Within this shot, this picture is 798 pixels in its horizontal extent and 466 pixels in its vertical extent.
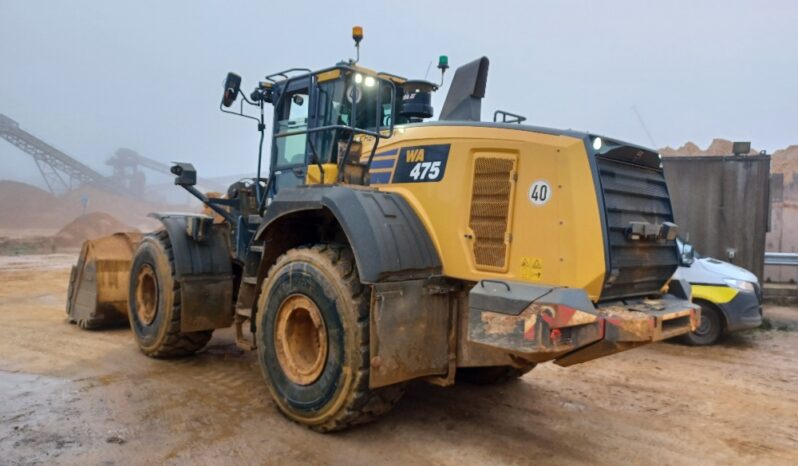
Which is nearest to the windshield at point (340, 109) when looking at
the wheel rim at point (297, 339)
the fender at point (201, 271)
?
the wheel rim at point (297, 339)

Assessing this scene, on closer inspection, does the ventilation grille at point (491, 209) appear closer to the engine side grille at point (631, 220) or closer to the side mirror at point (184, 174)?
the engine side grille at point (631, 220)

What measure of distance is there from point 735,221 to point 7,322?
11.8m

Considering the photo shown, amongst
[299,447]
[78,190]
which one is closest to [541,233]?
[299,447]

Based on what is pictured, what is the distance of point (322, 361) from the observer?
416cm

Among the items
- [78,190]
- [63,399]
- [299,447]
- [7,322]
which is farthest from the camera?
[78,190]

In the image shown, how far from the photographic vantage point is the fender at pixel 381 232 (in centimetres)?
Answer: 385

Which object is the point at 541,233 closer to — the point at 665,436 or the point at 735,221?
the point at 665,436

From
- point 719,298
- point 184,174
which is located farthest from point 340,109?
point 719,298

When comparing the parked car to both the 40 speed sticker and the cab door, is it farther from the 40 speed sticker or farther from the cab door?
the cab door

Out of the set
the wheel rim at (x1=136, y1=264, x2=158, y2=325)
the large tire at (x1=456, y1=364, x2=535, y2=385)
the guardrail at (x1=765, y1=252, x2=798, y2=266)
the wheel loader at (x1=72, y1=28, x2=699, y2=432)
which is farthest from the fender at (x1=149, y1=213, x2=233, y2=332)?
the guardrail at (x1=765, y1=252, x2=798, y2=266)

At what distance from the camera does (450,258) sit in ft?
13.4

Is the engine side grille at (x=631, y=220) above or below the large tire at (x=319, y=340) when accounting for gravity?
above

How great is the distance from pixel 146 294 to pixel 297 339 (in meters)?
2.87

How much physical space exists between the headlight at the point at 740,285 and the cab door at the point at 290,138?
20.4ft
